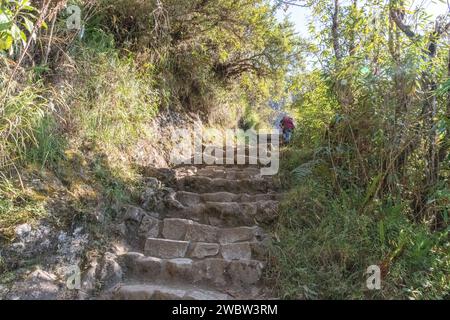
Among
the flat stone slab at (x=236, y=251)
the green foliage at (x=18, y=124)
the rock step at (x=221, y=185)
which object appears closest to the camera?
the green foliage at (x=18, y=124)

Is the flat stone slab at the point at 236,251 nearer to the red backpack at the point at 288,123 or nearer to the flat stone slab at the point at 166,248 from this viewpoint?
the flat stone slab at the point at 166,248

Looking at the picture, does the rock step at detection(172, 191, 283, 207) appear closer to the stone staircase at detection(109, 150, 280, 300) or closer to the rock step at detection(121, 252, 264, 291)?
the stone staircase at detection(109, 150, 280, 300)

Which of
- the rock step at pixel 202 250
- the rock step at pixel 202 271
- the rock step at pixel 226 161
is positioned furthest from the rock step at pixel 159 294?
the rock step at pixel 226 161

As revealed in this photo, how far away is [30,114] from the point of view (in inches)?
110

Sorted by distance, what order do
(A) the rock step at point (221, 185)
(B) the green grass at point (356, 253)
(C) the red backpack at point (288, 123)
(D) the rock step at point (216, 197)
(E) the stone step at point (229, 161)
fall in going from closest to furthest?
1. (B) the green grass at point (356, 253)
2. (D) the rock step at point (216, 197)
3. (A) the rock step at point (221, 185)
4. (E) the stone step at point (229, 161)
5. (C) the red backpack at point (288, 123)

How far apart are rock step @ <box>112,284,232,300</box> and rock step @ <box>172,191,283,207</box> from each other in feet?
4.36

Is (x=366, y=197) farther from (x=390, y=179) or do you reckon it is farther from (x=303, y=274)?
(x=303, y=274)

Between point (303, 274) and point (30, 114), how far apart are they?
2739 mm

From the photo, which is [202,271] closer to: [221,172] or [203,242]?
[203,242]

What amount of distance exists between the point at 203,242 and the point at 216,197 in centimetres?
81

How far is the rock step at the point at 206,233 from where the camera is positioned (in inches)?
124

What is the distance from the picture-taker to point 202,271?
107 inches

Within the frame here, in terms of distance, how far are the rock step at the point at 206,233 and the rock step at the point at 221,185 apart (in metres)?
0.88

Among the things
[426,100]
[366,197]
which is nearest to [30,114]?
[366,197]
